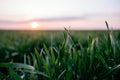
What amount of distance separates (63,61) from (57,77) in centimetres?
9

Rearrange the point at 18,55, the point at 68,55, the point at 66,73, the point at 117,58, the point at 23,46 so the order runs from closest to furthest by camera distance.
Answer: the point at 66,73
the point at 68,55
the point at 117,58
the point at 18,55
the point at 23,46

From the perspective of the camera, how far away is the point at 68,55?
141cm

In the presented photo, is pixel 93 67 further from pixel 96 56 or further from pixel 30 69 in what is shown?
pixel 30 69

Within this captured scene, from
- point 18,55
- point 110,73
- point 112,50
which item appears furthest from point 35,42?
point 110,73

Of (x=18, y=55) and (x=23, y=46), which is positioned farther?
(x=23, y=46)

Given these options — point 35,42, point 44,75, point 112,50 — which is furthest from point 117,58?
point 35,42

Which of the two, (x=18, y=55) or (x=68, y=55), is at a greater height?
(x=68, y=55)

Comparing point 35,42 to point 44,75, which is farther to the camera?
point 35,42

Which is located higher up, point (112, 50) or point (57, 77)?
point (112, 50)

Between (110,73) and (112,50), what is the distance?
0.26 m

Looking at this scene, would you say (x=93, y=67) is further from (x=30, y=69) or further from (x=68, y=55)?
(x=30, y=69)

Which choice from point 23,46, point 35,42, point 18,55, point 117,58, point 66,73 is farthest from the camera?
point 35,42

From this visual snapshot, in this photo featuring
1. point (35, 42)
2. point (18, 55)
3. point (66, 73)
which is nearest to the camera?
point (66, 73)

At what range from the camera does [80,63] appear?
1347mm
